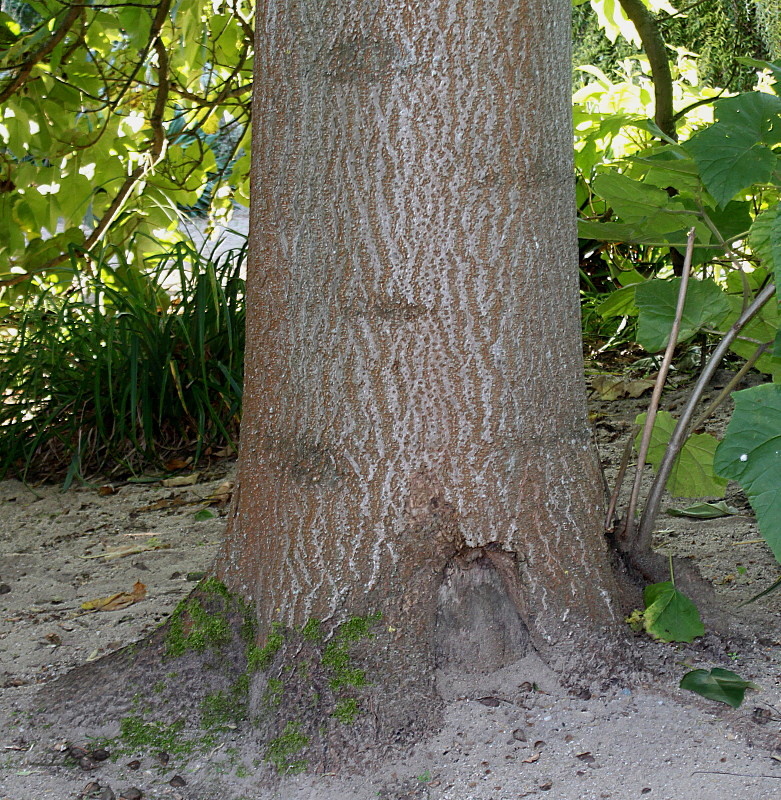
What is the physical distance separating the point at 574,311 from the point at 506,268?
0.69 feet

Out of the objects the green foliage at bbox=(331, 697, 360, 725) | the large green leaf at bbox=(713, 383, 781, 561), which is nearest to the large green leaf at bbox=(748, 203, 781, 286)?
the large green leaf at bbox=(713, 383, 781, 561)

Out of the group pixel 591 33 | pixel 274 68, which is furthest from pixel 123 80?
pixel 591 33

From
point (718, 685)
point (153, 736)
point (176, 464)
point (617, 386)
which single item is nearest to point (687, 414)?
point (718, 685)

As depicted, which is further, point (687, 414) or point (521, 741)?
point (687, 414)

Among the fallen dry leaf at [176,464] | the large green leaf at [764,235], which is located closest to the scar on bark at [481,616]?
the large green leaf at [764,235]

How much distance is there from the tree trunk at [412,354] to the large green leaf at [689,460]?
350mm

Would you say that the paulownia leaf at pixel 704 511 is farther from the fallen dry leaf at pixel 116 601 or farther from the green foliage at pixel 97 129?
the green foliage at pixel 97 129

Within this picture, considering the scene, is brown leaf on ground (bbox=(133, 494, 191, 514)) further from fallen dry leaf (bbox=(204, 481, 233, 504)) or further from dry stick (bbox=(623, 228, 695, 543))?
dry stick (bbox=(623, 228, 695, 543))

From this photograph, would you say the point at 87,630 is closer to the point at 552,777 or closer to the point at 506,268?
the point at 552,777

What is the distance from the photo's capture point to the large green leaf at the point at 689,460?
6.70 ft

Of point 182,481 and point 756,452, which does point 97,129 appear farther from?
point 756,452

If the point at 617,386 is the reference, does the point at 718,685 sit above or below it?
below

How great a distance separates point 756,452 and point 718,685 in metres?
0.49

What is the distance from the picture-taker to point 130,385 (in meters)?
3.71
